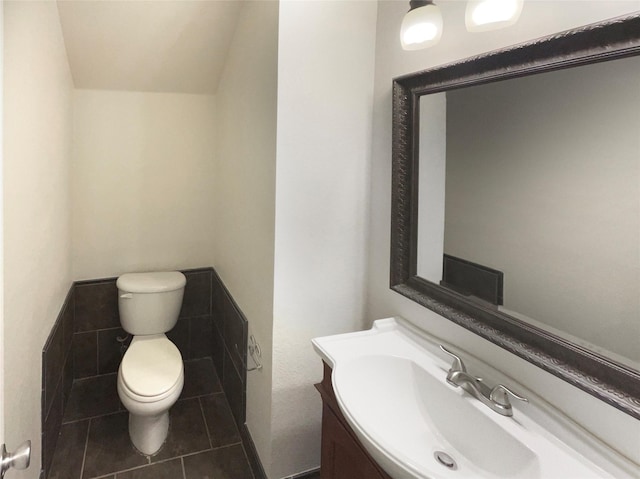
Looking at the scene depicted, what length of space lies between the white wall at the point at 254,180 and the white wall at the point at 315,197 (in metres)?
0.05

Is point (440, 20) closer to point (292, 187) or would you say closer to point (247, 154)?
point (292, 187)

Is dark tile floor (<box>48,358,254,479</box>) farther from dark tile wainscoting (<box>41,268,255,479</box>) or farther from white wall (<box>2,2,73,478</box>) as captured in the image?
white wall (<box>2,2,73,478</box>)

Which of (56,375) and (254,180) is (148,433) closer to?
(56,375)

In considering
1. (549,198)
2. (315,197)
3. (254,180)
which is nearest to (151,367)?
(254,180)

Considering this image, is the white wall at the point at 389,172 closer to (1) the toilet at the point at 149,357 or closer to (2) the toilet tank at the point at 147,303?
(1) the toilet at the point at 149,357

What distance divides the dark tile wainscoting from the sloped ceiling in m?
1.28

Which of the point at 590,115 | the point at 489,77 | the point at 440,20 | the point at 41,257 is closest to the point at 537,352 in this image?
the point at 590,115

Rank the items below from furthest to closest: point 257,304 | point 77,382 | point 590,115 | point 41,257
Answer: point 77,382 < point 257,304 < point 41,257 < point 590,115

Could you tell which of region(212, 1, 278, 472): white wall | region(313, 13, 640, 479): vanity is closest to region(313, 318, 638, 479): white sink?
region(313, 13, 640, 479): vanity

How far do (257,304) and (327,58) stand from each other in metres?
1.12

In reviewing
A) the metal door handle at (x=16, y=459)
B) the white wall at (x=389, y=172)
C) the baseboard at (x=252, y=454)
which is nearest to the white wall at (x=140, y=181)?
the baseboard at (x=252, y=454)

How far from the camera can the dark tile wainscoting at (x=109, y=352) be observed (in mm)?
1984

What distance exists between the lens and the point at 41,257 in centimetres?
167

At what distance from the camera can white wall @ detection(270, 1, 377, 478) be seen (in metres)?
1.54
